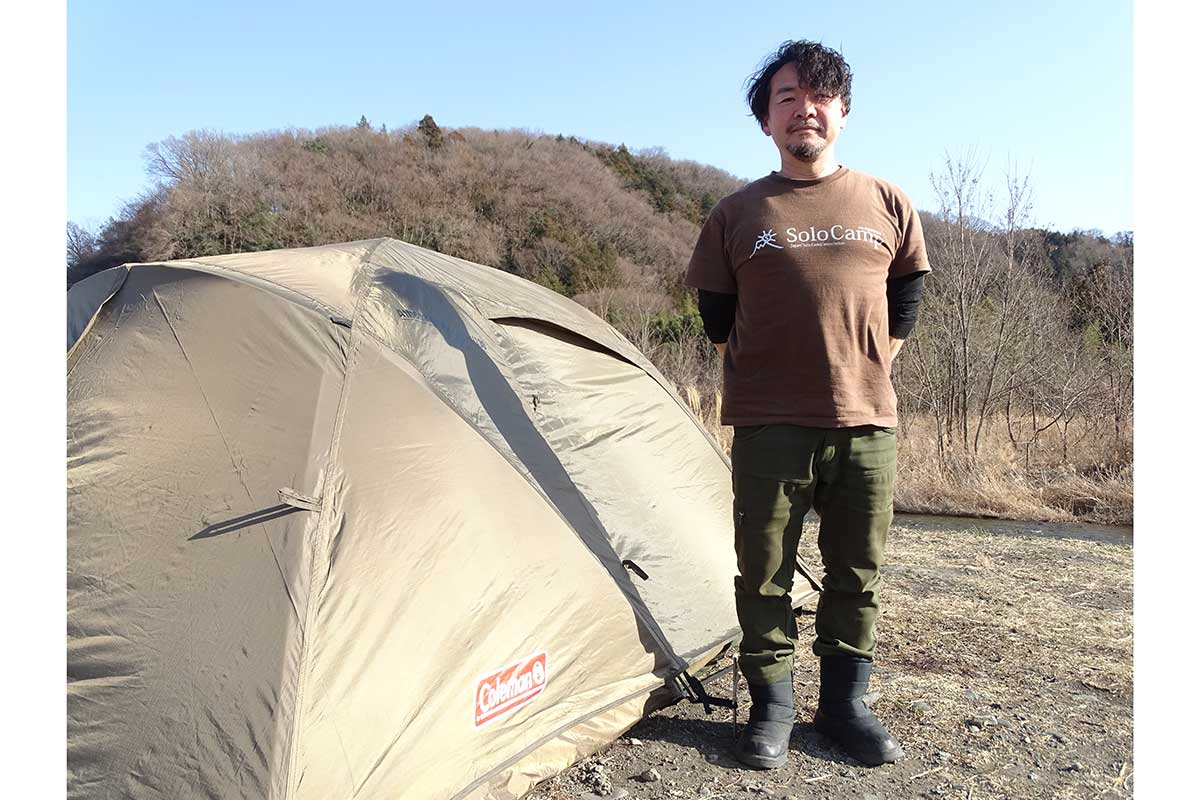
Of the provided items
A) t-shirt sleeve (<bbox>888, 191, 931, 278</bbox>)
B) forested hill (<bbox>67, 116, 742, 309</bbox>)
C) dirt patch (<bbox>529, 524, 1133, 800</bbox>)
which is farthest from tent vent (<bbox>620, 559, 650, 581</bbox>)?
forested hill (<bbox>67, 116, 742, 309</bbox>)

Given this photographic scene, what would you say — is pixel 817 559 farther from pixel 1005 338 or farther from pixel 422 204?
pixel 422 204

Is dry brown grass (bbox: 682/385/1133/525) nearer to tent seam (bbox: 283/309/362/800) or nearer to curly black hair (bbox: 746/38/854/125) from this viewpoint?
curly black hair (bbox: 746/38/854/125)

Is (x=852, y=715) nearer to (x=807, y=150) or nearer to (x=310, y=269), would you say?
(x=807, y=150)

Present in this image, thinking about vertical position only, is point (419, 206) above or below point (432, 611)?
above

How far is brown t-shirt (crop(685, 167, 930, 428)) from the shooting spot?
278 cm

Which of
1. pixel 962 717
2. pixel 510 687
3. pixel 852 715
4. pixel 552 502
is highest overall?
pixel 552 502

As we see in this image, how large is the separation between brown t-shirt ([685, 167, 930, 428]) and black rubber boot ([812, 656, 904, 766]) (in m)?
0.84

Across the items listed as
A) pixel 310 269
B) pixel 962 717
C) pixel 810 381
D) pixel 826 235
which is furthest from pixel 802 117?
pixel 962 717

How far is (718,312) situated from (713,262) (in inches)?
7.0

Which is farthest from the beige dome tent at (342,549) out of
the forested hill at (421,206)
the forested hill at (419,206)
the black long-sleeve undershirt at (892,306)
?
the forested hill at (419,206)

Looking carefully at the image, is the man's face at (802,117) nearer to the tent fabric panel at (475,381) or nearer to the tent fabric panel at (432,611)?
the tent fabric panel at (475,381)

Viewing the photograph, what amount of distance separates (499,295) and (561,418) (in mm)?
628

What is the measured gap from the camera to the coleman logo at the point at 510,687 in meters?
2.46

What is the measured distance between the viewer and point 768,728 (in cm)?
284
